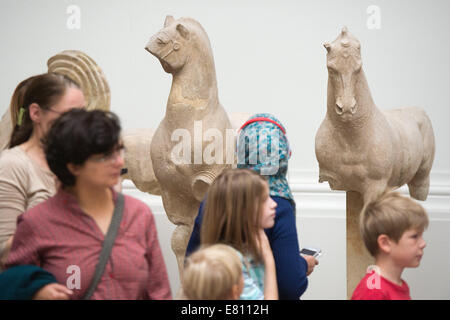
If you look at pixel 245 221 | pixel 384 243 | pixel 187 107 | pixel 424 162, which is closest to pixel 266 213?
pixel 245 221

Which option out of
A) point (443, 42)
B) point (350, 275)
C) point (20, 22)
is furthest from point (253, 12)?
point (350, 275)

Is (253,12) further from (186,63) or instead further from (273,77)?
(186,63)

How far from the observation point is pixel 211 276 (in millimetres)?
2002

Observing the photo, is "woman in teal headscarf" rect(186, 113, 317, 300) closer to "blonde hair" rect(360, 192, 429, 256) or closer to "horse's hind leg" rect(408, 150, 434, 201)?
"blonde hair" rect(360, 192, 429, 256)

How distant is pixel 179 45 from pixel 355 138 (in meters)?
1.03

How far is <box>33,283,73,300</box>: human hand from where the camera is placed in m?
1.98

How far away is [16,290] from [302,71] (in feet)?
12.4

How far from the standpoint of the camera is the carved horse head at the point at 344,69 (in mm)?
3289

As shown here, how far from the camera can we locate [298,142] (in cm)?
548

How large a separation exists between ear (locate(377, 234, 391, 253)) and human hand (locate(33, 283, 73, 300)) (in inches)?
43.1

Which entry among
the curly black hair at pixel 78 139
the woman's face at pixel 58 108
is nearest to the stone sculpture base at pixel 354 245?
the woman's face at pixel 58 108

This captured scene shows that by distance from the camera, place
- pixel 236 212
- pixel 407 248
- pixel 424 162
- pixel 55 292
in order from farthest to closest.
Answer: pixel 424 162, pixel 407 248, pixel 236 212, pixel 55 292

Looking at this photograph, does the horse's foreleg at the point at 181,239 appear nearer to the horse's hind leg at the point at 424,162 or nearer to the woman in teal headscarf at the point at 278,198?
the woman in teal headscarf at the point at 278,198

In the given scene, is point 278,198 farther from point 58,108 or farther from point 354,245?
point 354,245
